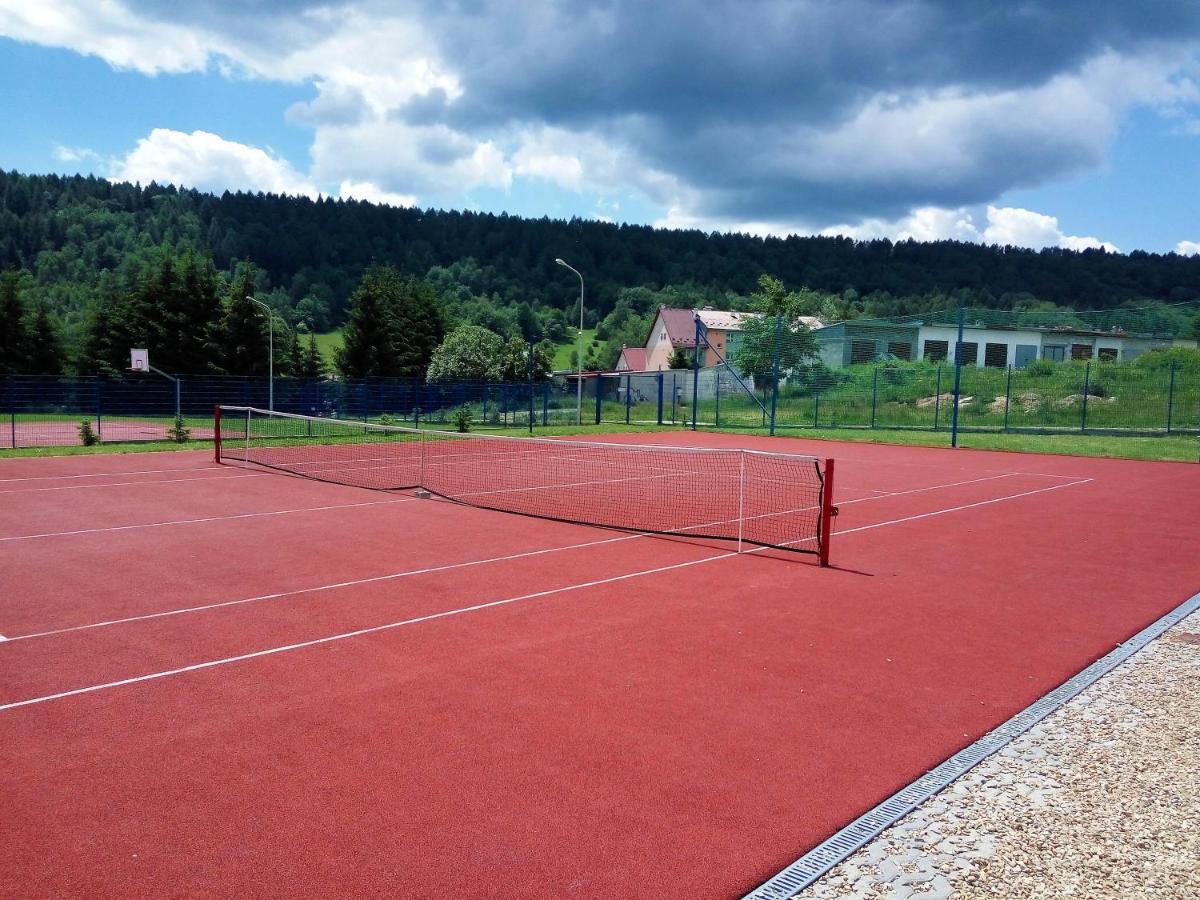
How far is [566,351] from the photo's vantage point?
110938mm

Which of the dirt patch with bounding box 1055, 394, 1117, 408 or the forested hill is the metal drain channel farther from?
the forested hill

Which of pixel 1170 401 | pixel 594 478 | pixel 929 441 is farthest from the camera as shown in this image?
pixel 1170 401

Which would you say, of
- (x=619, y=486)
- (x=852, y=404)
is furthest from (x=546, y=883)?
(x=852, y=404)

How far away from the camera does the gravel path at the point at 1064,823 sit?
3732mm

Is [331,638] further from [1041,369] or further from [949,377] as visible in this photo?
[1041,369]

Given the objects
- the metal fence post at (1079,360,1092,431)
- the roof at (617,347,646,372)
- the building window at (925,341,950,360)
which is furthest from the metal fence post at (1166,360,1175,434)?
the roof at (617,347,646,372)

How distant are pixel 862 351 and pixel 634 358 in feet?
187

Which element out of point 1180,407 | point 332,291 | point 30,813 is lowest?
point 30,813

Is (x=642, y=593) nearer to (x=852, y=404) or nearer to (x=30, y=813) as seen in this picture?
(x=30, y=813)

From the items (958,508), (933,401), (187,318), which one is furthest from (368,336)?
(958,508)

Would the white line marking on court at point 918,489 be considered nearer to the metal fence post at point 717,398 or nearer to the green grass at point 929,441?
the green grass at point 929,441

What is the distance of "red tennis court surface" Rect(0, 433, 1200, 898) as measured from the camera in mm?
3947

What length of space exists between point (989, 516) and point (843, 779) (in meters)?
10.3

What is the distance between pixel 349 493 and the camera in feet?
51.7
